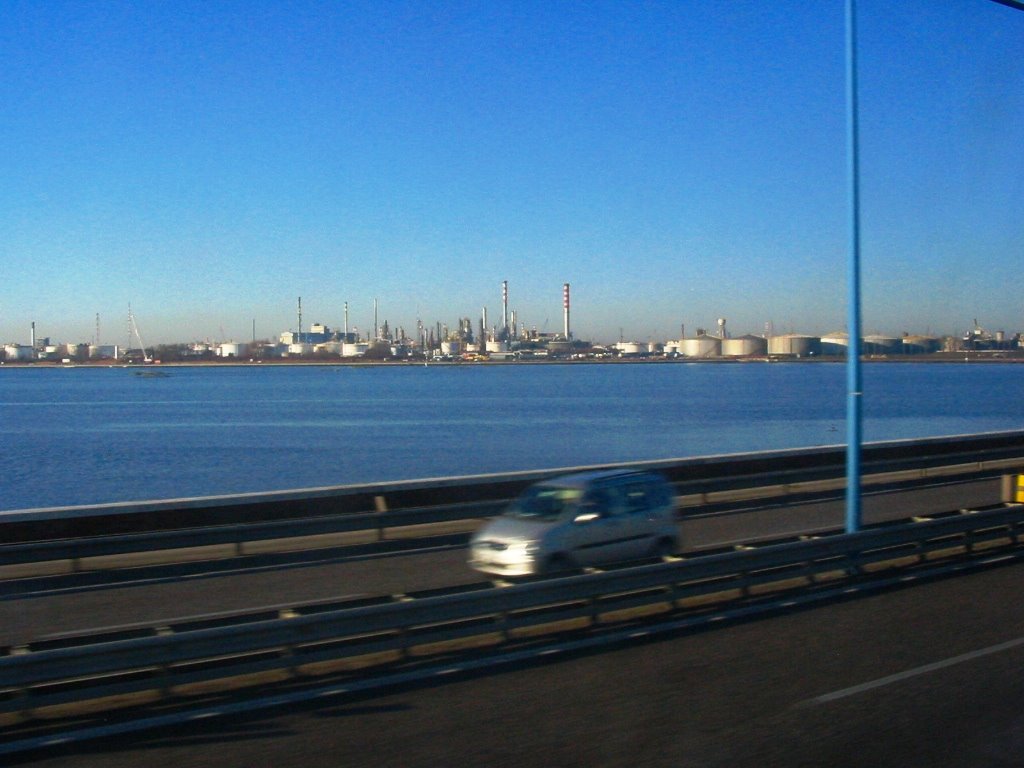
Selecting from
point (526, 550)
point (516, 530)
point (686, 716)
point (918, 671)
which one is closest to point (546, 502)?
point (516, 530)

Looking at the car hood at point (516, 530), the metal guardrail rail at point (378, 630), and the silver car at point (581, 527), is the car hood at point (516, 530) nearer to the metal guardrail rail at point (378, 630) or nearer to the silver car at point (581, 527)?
the silver car at point (581, 527)

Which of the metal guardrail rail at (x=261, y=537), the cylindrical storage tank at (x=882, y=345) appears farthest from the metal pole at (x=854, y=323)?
the cylindrical storage tank at (x=882, y=345)

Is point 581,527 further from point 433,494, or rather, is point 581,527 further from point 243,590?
point 433,494

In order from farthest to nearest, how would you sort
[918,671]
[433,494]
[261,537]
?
[433,494]
[261,537]
[918,671]

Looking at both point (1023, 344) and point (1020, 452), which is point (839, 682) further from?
point (1023, 344)

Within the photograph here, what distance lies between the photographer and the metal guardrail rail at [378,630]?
24.3ft

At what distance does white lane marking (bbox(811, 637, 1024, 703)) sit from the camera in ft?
25.0

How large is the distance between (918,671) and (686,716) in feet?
7.20

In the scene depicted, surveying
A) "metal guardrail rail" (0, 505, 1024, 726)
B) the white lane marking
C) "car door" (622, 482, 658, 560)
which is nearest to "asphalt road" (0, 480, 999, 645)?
A: "car door" (622, 482, 658, 560)

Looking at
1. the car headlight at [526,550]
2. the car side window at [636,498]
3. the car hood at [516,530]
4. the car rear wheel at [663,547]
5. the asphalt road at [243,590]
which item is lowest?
the asphalt road at [243,590]

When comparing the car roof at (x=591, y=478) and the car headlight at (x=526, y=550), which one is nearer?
the car headlight at (x=526, y=550)

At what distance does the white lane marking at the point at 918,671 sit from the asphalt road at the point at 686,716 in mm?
14

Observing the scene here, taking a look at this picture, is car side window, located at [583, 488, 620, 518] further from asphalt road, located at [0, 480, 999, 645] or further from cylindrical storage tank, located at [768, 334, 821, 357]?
cylindrical storage tank, located at [768, 334, 821, 357]

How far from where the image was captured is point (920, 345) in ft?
462
